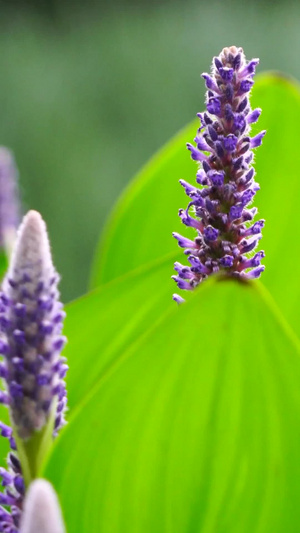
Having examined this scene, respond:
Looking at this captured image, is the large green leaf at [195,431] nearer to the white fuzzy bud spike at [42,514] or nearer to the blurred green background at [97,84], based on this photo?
the white fuzzy bud spike at [42,514]

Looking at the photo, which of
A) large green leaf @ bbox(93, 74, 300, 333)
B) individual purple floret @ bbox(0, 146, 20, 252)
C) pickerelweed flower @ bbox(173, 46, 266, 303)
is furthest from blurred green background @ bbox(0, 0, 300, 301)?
pickerelweed flower @ bbox(173, 46, 266, 303)

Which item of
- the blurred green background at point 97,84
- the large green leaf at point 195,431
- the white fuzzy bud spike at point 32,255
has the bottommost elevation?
the large green leaf at point 195,431

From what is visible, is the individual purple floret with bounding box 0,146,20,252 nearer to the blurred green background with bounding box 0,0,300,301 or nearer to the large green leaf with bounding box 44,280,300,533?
the large green leaf with bounding box 44,280,300,533

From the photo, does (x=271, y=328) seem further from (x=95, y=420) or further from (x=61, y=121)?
(x=61, y=121)

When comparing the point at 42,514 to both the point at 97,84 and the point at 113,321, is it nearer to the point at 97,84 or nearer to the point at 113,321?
the point at 113,321

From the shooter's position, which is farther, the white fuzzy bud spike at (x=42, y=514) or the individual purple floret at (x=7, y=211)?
the individual purple floret at (x=7, y=211)

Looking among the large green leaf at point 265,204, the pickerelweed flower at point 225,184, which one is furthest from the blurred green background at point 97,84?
the pickerelweed flower at point 225,184
